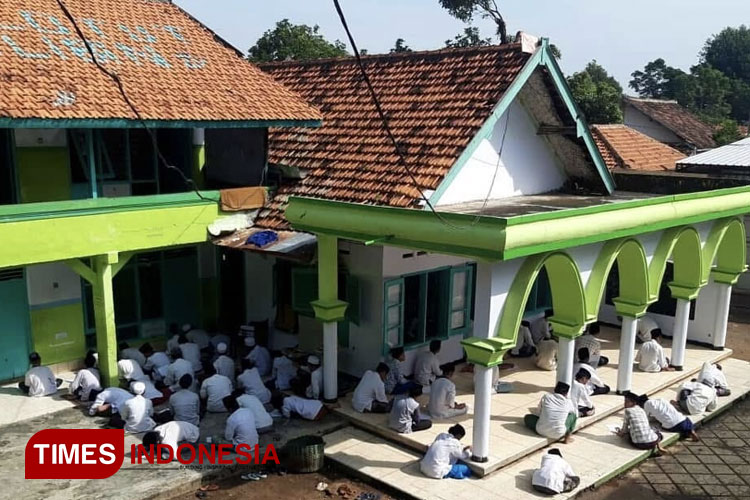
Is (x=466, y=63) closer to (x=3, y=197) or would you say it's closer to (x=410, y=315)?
(x=410, y=315)

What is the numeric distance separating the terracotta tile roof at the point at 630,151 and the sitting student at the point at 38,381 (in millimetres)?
16428

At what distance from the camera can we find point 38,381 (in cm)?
1117

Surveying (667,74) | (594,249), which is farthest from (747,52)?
(594,249)

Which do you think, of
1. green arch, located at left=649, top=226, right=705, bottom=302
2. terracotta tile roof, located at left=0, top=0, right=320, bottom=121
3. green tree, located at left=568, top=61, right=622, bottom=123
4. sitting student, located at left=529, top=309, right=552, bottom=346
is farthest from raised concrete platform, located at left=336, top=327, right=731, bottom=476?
green tree, located at left=568, top=61, right=622, bottom=123

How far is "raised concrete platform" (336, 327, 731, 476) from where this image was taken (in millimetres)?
9779

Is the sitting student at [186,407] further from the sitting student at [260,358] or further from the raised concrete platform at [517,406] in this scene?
the raised concrete platform at [517,406]

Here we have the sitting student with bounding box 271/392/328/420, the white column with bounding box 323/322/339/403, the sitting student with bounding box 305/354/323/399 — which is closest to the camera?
the sitting student with bounding box 271/392/328/420

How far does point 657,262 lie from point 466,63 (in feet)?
15.3

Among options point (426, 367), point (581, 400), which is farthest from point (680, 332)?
point (426, 367)

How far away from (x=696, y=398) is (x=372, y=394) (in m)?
5.17

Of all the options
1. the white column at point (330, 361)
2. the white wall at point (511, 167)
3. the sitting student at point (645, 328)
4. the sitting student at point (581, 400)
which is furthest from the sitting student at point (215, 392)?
the sitting student at point (645, 328)

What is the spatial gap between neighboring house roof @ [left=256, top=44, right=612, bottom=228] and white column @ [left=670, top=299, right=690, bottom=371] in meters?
2.59

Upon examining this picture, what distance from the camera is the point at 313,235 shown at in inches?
451

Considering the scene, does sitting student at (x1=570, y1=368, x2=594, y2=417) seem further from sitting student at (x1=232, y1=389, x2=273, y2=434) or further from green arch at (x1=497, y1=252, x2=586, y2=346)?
sitting student at (x1=232, y1=389, x2=273, y2=434)
